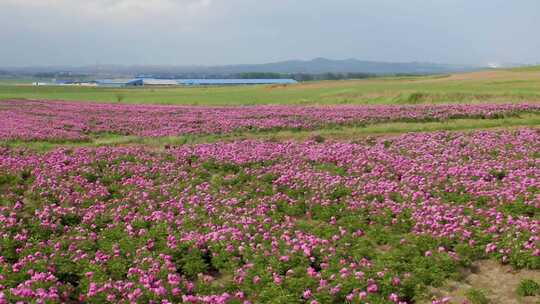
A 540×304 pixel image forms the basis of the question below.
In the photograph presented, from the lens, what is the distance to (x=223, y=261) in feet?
33.7

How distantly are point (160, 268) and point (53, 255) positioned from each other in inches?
97.9

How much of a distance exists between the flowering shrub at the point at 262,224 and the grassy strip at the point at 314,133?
5704 millimetres

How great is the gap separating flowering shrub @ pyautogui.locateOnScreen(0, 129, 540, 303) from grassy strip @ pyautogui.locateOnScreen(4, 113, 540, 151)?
5704 mm

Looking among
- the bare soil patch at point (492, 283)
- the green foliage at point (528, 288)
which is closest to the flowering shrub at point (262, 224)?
the bare soil patch at point (492, 283)

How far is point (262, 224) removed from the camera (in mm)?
11773

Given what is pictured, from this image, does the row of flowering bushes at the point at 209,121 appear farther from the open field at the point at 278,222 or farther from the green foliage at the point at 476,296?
the green foliage at the point at 476,296

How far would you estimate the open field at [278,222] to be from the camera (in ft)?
29.3

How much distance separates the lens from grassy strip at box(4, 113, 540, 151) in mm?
24422

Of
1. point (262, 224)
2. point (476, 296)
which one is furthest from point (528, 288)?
point (262, 224)

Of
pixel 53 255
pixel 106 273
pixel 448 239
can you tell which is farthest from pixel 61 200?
pixel 448 239

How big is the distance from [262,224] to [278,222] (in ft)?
2.16

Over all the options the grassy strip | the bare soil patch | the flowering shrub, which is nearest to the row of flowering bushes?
the grassy strip

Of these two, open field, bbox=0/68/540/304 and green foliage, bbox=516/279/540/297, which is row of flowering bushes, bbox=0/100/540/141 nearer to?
open field, bbox=0/68/540/304

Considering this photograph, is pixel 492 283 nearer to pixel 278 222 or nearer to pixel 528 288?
pixel 528 288
